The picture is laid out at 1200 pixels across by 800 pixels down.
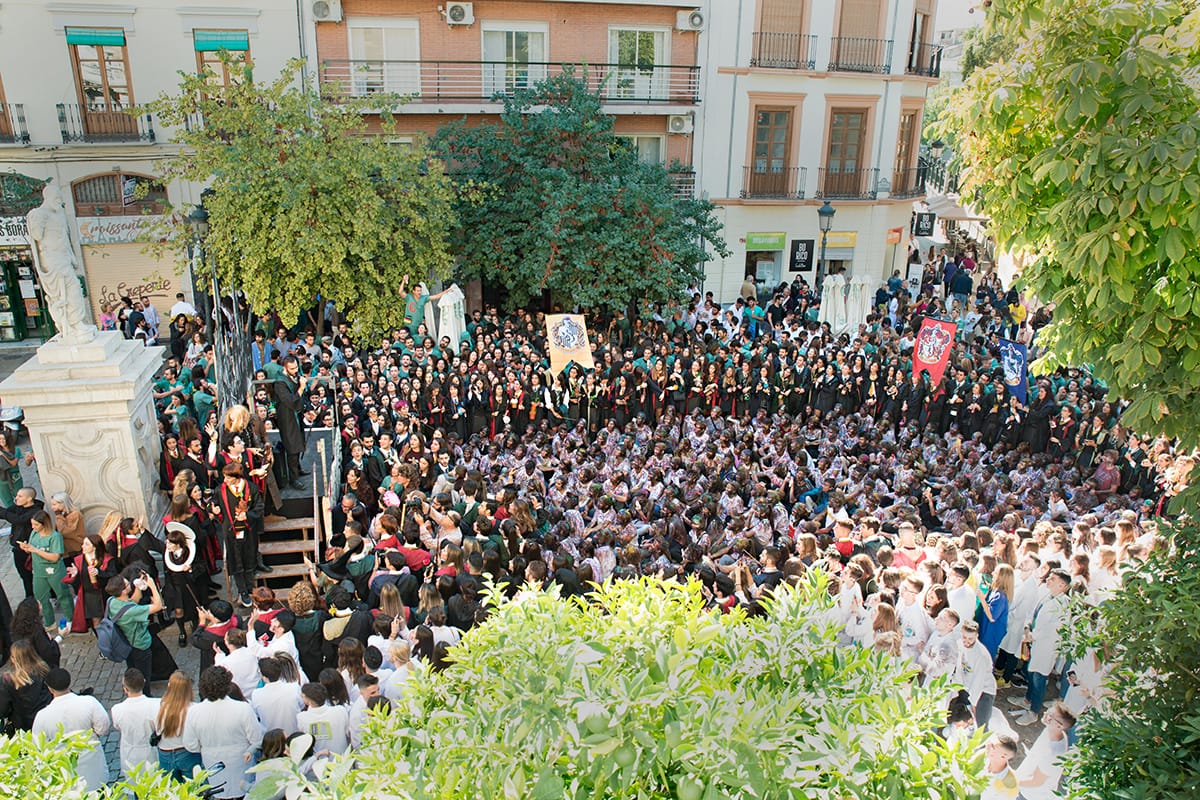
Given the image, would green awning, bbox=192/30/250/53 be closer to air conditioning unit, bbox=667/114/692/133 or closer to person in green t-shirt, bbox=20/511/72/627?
air conditioning unit, bbox=667/114/692/133

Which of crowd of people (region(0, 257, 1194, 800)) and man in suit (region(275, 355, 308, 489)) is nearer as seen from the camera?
crowd of people (region(0, 257, 1194, 800))

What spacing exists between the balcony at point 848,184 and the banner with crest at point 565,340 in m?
13.9

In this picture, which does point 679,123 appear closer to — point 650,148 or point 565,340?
→ point 650,148

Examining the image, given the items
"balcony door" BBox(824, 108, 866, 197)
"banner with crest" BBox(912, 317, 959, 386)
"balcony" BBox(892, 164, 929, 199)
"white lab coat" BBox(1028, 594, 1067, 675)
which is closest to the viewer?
"white lab coat" BBox(1028, 594, 1067, 675)

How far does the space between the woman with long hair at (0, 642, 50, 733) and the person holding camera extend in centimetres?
96

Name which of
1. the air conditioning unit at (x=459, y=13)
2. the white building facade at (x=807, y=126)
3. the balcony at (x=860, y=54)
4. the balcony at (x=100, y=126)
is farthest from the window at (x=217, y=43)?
the balcony at (x=860, y=54)

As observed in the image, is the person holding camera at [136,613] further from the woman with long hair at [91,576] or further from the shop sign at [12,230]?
the shop sign at [12,230]

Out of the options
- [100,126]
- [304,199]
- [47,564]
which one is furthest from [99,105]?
[47,564]

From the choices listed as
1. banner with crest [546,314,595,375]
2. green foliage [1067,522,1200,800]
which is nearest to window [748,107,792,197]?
banner with crest [546,314,595,375]

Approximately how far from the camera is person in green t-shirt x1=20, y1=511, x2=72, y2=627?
848 cm

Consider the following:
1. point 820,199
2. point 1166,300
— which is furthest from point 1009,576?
point 820,199

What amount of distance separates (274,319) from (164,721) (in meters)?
13.8

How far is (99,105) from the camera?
2111 centimetres

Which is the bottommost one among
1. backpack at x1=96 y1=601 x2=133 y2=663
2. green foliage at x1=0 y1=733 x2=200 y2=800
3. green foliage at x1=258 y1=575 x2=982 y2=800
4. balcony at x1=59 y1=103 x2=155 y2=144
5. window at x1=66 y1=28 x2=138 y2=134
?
backpack at x1=96 y1=601 x2=133 y2=663
